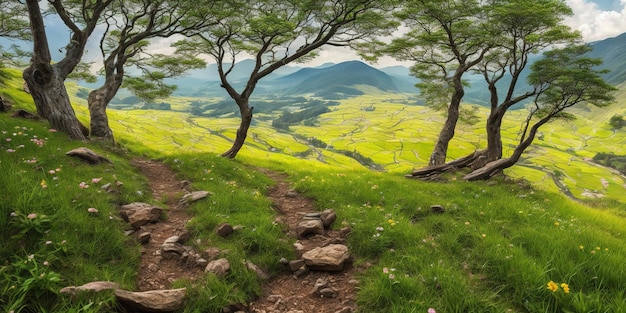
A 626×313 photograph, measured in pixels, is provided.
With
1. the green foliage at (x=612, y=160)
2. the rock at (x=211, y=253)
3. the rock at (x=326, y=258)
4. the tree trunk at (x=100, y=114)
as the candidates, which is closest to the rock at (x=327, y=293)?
the rock at (x=326, y=258)

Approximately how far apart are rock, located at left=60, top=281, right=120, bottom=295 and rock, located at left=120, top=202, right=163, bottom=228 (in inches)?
121

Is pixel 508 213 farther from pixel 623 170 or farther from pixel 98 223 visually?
pixel 623 170

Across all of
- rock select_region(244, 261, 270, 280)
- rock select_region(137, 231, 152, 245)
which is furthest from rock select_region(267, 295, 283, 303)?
rock select_region(137, 231, 152, 245)

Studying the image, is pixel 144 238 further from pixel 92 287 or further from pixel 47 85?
pixel 47 85

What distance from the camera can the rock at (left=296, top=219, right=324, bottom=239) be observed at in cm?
805

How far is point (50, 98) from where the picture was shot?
51.5ft

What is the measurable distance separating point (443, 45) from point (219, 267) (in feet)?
92.2

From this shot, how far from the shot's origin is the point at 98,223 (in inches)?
241

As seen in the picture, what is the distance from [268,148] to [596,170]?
15910cm

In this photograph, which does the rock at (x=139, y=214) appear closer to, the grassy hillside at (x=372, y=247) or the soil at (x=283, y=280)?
the soil at (x=283, y=280)

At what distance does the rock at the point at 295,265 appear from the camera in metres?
6.47

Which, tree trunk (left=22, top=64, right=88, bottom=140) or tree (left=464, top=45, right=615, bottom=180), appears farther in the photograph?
tree (left=464, top=45, right=615, bottom=180)

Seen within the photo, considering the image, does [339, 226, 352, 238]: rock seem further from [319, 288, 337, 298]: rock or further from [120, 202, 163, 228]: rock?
[120, 202, 163, 228]: rock

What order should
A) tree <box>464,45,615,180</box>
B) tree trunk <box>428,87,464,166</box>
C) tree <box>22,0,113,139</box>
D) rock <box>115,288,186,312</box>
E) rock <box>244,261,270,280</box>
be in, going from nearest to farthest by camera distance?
rock <box>115,288,186,312</box> < rock <box>244,261,270,280</box> < tree <box>22,0,113,139</box> < tree <box>464,45,615,180</box> < tree trunk <box>428,87,464,166</box>
